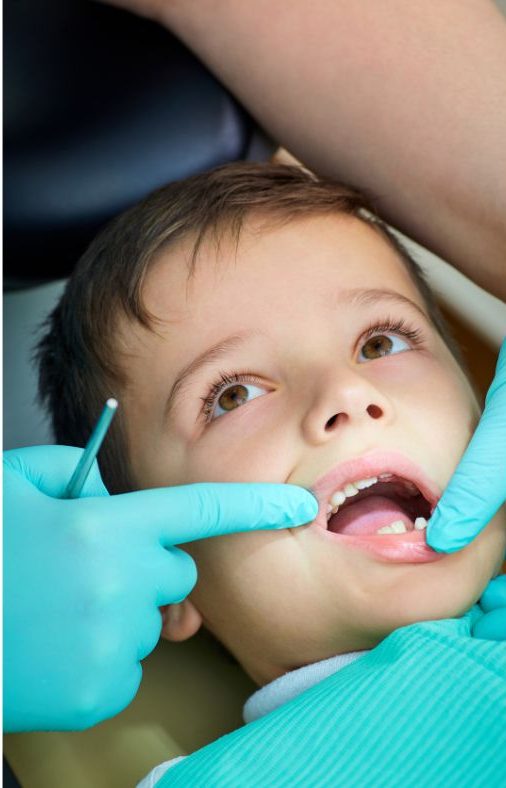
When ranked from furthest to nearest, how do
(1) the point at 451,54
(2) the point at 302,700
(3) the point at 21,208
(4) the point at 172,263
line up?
(3) the point at 21,208
(1) the point at 451,54
(4) the point at 172,263
(2) the point at 302,700

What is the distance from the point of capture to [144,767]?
119cm

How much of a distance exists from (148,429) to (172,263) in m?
0.23

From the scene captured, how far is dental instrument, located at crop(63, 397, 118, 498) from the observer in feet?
2.52

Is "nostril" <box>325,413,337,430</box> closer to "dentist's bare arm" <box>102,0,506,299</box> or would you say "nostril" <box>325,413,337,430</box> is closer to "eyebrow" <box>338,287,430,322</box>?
"eyebrow" <box>338,287,430,322</box>

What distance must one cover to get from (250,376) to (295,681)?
0.38 m

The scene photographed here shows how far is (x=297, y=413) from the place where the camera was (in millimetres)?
1117

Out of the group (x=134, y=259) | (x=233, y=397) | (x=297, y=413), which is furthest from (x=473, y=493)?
(x=134, y=259)

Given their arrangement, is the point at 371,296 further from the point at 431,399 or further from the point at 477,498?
the point at 477,498

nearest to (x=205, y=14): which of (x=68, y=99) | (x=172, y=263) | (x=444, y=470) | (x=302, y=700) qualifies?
(x=68, y=99)

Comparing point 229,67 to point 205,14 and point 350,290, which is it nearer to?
point 205,14

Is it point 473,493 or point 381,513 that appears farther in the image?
point 381,513

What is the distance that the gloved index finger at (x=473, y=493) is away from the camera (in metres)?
1.04

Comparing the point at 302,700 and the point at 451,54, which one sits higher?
the point at 451,54

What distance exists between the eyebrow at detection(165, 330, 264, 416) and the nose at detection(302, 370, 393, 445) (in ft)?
0.45
